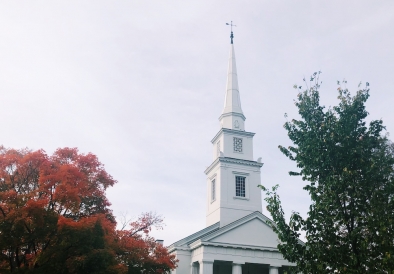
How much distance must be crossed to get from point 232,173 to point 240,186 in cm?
123

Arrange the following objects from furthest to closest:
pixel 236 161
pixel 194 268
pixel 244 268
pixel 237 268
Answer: pixel 236 161, pixel 244 268, pixel 194 268, pixel 237 268

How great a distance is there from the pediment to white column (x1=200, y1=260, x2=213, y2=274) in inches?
60.6

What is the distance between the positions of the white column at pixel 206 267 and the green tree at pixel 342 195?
49.8ft

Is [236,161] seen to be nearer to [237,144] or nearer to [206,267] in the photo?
[237,144]

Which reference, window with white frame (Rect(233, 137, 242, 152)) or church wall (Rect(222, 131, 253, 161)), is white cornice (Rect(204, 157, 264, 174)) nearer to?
church wall (Rect(222, 131, 253, 161))

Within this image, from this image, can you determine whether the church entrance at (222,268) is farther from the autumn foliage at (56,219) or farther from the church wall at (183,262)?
the autumn foliage at (56,219)

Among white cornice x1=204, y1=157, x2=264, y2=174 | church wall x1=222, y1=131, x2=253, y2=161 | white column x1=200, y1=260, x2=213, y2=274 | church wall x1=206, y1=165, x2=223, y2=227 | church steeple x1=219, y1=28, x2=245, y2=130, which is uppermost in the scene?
church steeple x1=219, y1=28, x2=245, y2=130

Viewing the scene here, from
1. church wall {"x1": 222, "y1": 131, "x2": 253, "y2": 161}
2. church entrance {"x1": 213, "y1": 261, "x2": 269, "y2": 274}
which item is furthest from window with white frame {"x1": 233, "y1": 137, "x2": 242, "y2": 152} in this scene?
church entrance {"x1": 213, "y1": 261, "x2": 269, "y2": 274}

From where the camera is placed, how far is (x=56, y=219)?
17422 millimetres

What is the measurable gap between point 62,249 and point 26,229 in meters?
1.79

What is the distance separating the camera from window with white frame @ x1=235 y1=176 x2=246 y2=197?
33.1m

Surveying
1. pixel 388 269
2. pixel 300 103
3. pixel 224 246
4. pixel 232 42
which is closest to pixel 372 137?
pixel 300 103

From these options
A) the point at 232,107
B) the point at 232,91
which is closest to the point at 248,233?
the point at 232,107

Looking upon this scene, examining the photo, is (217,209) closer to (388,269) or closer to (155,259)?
(155,259)
